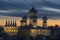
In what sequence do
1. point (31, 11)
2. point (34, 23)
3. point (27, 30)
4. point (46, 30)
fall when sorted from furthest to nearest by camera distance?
1. point (31, 11)
2. point (34, 23)
3. point (46, 30)
4. point (27, 30)

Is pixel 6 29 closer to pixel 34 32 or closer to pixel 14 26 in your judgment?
pixel 14 26

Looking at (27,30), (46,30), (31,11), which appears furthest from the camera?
(31,11)

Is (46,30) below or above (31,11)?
below

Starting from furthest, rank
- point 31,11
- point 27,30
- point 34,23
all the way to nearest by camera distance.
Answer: point 31,11
point 34,23
point 27,30

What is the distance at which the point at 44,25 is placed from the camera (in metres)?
125

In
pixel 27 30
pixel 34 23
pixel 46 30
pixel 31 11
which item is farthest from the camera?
pixel 31 11

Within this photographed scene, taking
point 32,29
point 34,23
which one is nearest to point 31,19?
point 34,23

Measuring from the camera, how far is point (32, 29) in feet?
364

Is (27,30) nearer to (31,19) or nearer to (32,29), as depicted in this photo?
(32,29)

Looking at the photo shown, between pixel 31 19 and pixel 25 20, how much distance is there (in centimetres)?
575

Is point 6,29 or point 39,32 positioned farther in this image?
point 6,29

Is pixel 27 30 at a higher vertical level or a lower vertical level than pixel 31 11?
lower

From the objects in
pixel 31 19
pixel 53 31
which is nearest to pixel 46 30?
pixel 53 31

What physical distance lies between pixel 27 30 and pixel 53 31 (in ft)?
40.8
